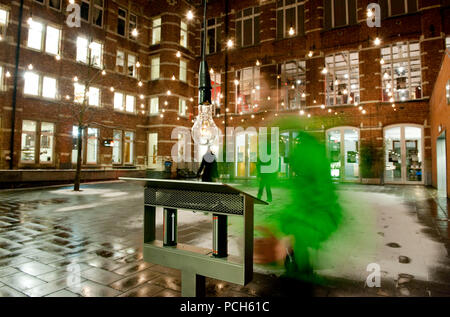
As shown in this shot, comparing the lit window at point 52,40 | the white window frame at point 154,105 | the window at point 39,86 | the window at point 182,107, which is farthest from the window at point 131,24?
the window at point 39,86

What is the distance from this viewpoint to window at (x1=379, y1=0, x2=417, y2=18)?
1523 centimetres

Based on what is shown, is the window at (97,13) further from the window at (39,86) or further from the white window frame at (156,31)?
the window at (39,86)

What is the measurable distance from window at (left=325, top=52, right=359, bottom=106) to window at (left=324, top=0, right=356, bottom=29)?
2012 mm

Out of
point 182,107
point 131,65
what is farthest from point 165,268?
point 131,65

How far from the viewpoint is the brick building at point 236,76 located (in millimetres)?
14625

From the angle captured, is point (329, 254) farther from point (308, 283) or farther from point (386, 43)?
point (386, 43)

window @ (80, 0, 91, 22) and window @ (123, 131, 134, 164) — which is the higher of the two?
window @ (80, 0, 91, 22)

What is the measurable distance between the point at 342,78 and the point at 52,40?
18.8 metres

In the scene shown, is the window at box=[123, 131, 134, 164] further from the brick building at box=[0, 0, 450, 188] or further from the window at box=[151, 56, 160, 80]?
the window at box=[151, 56, 160, 80]

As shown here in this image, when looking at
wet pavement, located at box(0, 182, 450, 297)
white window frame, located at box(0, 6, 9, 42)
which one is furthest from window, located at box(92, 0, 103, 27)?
wet pavement, located at box(0, 182, 450, 297)

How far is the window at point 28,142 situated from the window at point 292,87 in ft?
52.4

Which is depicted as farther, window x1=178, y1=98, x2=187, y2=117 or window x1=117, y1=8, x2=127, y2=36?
window x1=178, y1=98, x2=187, y2=117
